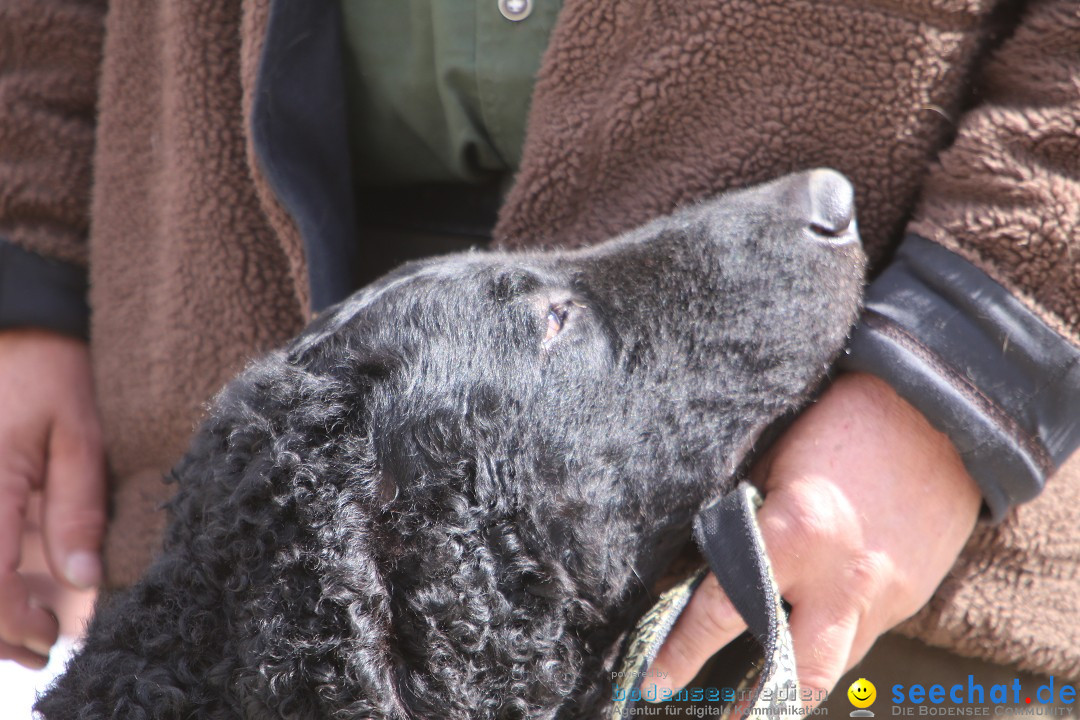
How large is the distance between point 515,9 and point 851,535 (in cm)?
105

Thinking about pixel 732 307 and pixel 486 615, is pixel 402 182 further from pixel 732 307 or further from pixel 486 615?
pixel 486 615

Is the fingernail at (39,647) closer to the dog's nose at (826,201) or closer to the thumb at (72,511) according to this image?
the thumb at (72,511)

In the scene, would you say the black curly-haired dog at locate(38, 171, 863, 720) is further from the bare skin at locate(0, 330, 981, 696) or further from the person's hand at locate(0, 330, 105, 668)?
the person's hand at locate(0, 330, 105, 668)

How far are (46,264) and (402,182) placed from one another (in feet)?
3.05

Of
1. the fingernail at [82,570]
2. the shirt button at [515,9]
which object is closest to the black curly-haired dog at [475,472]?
the shirt button at [515,9]

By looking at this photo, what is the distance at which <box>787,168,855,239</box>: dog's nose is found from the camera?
1311mm

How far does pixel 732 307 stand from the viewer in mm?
1363

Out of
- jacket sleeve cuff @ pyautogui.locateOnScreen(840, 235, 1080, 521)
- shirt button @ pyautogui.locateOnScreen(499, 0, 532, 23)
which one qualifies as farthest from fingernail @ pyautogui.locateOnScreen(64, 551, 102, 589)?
jacket sleeve cuff @ pyautogui.locateOnScreen(840, 235, 1080, 521)

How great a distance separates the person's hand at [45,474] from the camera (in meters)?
1.82

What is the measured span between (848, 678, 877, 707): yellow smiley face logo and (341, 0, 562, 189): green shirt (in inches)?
46.5

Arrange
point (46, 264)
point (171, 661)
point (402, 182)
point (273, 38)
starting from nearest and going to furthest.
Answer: point (171, 661)
point (273, 38)
point (402, 182)
point (46, 264)

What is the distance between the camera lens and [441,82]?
4.91 feet

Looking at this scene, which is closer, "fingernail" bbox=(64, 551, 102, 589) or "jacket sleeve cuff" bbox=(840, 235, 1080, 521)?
"jacket sleeve cuff" bbox=(840, 235, 1080, 521)

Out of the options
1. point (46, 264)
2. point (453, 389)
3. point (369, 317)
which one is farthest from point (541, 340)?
point (46, 264)
